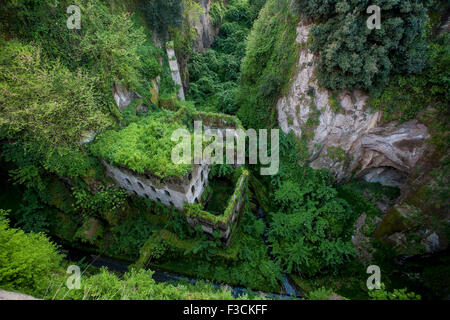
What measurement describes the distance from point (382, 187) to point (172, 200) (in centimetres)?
1749

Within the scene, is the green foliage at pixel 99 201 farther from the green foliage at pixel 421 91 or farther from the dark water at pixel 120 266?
the green foliage at pixel 421 91

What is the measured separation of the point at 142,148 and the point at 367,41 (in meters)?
16.5

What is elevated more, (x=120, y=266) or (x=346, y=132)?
(x=346, y=132)

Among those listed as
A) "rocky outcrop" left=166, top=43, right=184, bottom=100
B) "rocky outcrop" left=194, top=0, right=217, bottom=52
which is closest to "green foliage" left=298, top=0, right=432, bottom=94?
"rocky outcrop" left=166, top=43, right=184, bottom=100

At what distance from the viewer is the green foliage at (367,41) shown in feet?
38.8

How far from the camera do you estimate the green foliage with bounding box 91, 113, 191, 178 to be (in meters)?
13.1

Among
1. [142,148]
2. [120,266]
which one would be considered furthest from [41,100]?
[120,266]

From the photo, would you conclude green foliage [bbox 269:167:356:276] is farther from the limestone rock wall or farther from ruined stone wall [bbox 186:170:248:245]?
the limestone rock wall

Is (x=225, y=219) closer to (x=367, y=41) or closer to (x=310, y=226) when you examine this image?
(x=310, y=226)

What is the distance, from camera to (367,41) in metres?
13.0

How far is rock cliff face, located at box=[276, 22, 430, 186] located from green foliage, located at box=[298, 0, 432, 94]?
1756 mm

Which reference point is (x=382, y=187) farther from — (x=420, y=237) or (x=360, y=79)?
(x=360, y=79)

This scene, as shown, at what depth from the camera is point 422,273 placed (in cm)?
1265

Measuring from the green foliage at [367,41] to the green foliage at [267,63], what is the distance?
3.99 metres
